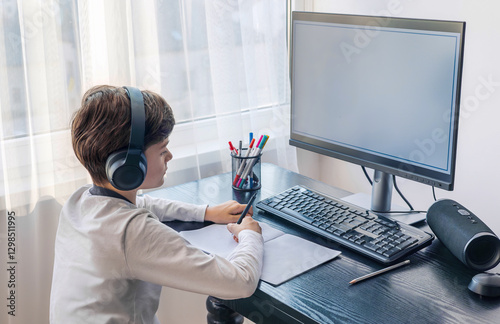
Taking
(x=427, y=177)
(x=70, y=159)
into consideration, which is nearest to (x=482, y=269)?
(x=427, y=177)

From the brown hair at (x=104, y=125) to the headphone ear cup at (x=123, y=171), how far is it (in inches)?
1.1

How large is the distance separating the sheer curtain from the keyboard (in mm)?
539

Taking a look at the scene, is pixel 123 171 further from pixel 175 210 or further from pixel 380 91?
pixel 380 91

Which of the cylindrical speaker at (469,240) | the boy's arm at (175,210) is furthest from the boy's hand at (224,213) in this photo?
the cylindrical speaker at (469,240)

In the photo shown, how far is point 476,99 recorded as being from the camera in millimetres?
1828

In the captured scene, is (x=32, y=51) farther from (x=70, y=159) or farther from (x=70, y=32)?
(x=70, y=159)

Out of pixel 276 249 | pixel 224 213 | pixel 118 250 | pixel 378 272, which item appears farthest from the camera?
pixel 224 213

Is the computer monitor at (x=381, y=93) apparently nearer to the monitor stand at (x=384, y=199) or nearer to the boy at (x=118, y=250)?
the monitor stand at (x=384, y=199)

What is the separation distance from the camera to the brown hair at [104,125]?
1.02 metres

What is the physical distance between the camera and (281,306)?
102 centimetres

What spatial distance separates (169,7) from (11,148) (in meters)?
0.62

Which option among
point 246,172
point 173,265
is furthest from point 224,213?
point 173,265

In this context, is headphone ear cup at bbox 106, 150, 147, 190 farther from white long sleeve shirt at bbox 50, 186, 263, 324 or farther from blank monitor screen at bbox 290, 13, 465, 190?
blank monitor screen at bbox 290, 13, 465, 190

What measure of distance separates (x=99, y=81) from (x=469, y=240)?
→ 3.50ft
